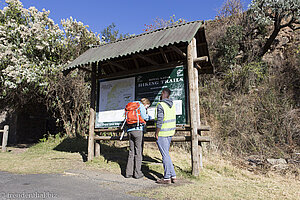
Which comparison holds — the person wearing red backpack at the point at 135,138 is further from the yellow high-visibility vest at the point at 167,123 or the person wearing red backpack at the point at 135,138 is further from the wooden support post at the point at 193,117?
the wooden support post at the point at 193,117

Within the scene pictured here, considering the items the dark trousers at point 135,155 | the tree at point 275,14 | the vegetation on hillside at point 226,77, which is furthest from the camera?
the tree at point 275,14

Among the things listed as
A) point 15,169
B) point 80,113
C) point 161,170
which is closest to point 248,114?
point 161,170

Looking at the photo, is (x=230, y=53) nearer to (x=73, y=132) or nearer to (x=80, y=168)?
(x=73, y=132)

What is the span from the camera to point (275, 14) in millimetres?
14156

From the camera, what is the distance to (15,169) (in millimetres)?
6016

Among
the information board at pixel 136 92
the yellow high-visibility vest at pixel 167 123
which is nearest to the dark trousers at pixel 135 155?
the yellow high-visibility vest at pixel 167 123

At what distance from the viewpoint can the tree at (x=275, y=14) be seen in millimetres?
13445

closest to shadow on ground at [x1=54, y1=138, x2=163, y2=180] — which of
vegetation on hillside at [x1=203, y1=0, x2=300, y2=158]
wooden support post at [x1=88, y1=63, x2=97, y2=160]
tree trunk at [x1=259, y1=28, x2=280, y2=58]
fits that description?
wooden support post at [x1=88, y1=63, x2=97, y2=160]

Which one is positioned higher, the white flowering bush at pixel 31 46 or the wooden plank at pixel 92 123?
the white flowering bush at pixel 31 46

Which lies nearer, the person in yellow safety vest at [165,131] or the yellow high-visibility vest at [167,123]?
the person in yellow safety vest at [165,131]

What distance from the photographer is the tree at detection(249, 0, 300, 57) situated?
13.4 meters

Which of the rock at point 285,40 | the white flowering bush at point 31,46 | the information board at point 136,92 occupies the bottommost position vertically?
the information board at point 136,92

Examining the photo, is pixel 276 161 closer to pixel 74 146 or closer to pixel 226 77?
pixel 226 77

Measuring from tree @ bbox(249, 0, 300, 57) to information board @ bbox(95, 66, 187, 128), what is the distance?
35.5 ft
